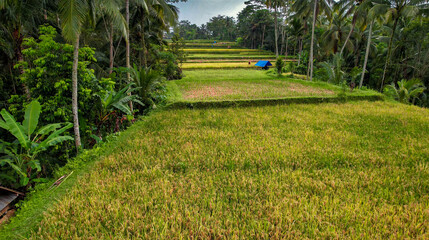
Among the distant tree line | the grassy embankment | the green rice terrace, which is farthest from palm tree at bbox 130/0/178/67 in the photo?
the distant tree line

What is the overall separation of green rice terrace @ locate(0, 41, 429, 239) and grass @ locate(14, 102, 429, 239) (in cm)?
1

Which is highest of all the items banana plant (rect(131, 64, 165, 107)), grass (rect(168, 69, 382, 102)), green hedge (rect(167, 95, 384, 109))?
banana plant (rect(131, 64, 165, 107))

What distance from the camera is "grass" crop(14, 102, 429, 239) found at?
81.4 inches

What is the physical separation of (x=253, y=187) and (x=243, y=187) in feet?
0.41

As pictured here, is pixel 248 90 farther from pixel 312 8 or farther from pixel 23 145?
pixel 312 8

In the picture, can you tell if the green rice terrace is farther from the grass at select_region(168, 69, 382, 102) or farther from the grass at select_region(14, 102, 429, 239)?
the grass at select_region(168, 69, 382, 102)

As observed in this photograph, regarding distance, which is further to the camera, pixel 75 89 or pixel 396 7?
pixel 396 7

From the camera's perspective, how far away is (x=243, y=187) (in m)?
2.71

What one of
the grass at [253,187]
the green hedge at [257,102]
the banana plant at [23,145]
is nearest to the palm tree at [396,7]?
the green hedge at [257,102]

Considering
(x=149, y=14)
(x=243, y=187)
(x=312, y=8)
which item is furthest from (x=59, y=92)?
(x=312, y=8)

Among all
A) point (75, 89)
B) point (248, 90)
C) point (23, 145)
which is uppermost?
point (75, 89)

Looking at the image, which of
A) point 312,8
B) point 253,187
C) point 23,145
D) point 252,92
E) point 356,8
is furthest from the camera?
point 312,8

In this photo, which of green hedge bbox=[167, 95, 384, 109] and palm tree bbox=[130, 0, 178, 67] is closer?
green hedge bbox=[167, 95, 384, 109]

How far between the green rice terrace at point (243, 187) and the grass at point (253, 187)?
0.5 inches
